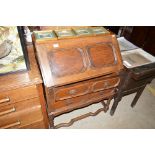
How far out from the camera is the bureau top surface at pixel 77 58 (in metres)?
1.26

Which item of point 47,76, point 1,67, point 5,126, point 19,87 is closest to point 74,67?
point 47,76

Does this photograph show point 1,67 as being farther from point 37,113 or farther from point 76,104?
point 76,104

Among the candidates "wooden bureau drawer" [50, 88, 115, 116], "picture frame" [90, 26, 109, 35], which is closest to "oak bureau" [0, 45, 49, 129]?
"wooden bureau drawer" [50, 88, 115, 116]

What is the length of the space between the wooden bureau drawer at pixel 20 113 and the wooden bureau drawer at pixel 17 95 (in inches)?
2.6

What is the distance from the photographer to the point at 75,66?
1348mm

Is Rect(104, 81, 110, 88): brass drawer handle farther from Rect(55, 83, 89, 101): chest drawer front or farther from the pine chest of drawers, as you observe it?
Rect(55, 83, 89, 101): chest drawer front

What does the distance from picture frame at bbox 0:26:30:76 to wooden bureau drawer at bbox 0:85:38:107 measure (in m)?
0.17

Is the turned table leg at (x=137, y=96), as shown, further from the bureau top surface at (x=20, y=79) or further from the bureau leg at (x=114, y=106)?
the bureau top surface at (x=20, y=79)

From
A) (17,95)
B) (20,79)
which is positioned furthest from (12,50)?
(17,95)

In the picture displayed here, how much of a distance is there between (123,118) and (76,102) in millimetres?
1035

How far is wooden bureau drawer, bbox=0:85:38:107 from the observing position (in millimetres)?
1210

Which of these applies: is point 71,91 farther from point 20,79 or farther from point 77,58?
point 20,79

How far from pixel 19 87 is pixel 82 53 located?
2.11ft

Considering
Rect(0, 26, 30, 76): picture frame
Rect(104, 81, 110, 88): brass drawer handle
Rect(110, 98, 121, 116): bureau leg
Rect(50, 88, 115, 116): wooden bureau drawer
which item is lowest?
Rect(110, 98, 121, 116): bureau leg
